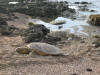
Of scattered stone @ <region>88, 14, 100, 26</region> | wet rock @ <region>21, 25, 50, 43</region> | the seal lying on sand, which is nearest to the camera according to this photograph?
the seal lying on sand

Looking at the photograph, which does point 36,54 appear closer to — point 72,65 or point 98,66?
point 72,65

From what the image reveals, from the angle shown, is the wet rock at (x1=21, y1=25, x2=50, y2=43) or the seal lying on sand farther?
the wet rock at (x1=21, y1=25, x2=50, y2=43)

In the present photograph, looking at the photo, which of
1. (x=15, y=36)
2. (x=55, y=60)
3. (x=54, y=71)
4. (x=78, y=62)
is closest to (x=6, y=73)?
(x=54, y=71)

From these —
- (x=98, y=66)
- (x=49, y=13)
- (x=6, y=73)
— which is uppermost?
(x=6, y=73)

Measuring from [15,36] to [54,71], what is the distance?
267 inches

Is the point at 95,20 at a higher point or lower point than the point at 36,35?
lower

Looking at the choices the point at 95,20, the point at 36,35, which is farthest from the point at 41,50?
the point at 95,20

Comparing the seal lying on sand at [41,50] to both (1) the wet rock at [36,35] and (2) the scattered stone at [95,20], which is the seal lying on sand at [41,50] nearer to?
(1) the wet rock at [36,35]

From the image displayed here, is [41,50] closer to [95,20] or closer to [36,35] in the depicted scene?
[36,35]

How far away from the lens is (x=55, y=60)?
7539 millimetres

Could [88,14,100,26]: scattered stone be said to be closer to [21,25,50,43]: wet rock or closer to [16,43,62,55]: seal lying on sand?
[21,25,50,43]: wet rock

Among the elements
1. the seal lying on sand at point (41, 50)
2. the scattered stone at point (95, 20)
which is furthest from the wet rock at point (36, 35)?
the scattered stone at point (95, 20)

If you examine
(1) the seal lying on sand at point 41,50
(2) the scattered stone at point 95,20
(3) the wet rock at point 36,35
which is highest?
(1) the seal lying on sand at point 41,50

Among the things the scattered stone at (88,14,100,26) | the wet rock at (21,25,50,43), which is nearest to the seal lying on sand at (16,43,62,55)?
the wet rock at (21,25,50,43)
